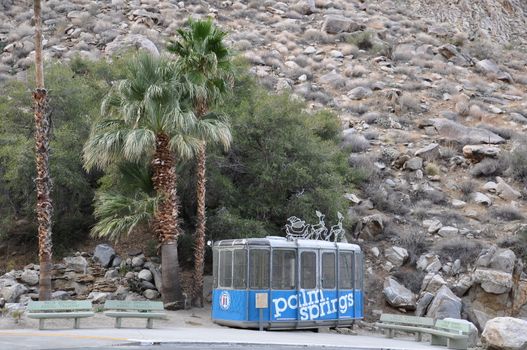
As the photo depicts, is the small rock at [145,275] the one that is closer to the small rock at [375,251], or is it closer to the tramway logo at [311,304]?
the tramway logo at [311,304]

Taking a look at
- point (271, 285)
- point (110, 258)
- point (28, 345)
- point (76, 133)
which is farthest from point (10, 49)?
point (28, 345)

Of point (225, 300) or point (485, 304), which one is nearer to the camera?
point (225, 300)

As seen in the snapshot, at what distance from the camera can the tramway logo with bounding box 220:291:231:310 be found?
56.3 feet

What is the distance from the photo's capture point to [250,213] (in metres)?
22.1

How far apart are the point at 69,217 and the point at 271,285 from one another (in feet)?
34.4

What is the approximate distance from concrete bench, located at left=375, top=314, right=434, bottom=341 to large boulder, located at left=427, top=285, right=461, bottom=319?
2.89m

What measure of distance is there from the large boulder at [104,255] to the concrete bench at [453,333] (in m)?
11.6

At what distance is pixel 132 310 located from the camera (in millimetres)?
15914

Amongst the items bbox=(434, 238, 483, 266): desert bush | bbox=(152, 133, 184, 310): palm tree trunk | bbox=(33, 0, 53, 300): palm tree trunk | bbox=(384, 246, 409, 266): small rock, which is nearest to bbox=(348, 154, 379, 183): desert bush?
bbox=(384, 246, 409, 266): small rock

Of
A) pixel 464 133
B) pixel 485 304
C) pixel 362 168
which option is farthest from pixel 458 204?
pixel 485 304

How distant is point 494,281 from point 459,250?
114 inches

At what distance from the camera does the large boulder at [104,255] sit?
22.3 meters

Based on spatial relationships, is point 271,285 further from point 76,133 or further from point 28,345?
point 76,133

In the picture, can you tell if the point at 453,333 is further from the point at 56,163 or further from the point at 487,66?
the point at 487,66
